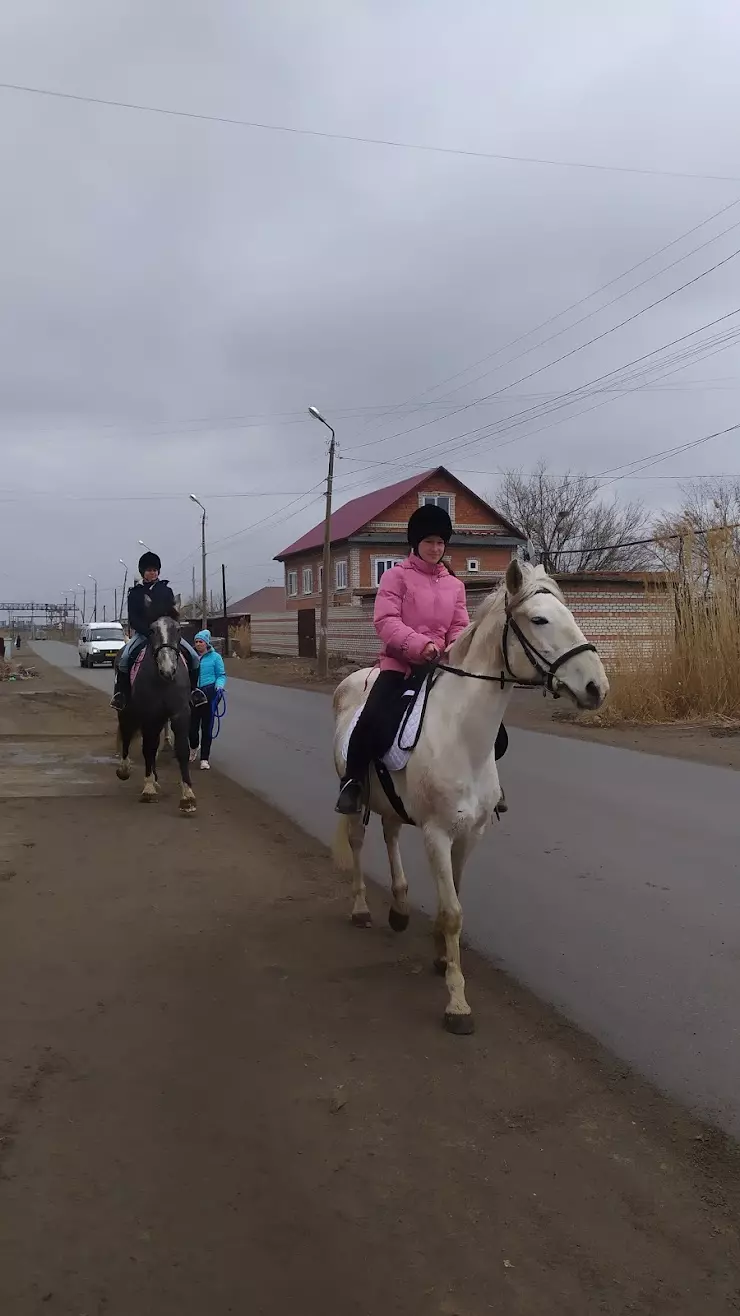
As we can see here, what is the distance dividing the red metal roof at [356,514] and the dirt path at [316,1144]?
42.0 m

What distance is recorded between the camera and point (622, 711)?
1608 cm

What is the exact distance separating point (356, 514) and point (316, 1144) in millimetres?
48383

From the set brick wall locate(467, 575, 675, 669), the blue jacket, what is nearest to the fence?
brick wall locate(467, 575, 675, 669)

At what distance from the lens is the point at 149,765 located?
32.6 ft

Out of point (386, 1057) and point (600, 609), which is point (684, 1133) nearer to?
point (386, 1057)

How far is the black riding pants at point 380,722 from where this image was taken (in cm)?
491

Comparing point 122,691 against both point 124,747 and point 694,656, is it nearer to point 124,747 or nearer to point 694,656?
point 124,747

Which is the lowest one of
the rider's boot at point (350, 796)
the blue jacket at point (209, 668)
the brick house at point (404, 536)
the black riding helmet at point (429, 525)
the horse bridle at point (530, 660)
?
the rider's boot at point (350, 796)

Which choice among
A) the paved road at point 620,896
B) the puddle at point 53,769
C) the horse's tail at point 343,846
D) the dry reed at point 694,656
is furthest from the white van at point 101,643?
the horse's tail at point 343,846

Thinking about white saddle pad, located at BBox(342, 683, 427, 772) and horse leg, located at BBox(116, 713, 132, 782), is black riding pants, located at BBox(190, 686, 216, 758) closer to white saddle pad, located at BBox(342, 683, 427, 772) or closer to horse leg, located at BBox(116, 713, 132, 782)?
horse leg, located at BBox(116, 713, 132, 782)

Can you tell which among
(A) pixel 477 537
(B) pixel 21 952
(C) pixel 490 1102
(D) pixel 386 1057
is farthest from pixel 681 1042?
(A) pixel 477 537

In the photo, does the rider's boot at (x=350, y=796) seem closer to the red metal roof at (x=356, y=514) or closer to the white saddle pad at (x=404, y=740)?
the white saddle pad at (x=404, y=740)

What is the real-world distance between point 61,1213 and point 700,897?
172 inches

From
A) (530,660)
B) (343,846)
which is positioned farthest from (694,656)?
(530,660)
